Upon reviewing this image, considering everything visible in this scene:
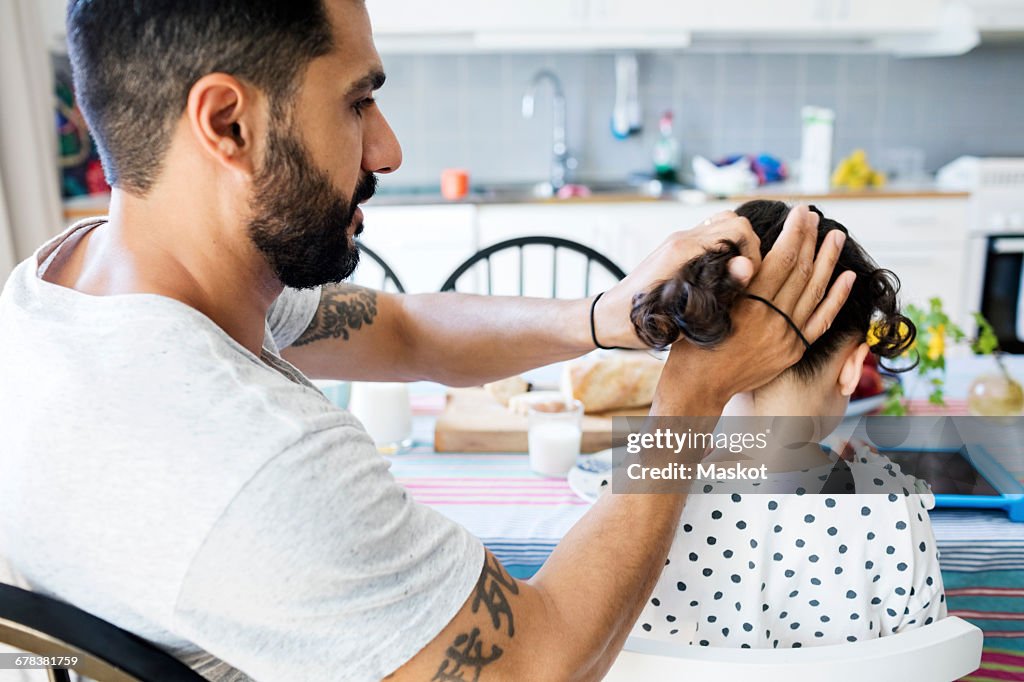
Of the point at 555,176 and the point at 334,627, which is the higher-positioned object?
the point at 334,627

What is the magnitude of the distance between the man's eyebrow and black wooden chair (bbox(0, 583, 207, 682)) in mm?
473

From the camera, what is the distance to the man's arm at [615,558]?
74cm

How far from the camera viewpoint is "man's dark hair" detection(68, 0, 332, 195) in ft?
2.52

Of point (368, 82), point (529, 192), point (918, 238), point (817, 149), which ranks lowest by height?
point (918, 238)

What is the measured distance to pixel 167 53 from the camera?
30.6 inches

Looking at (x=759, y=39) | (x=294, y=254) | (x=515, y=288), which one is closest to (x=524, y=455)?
(x=294, y=254)

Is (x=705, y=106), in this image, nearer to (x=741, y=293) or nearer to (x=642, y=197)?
(x=642, y=197)

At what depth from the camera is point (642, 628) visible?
1049mm

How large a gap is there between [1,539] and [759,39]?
3.49 m

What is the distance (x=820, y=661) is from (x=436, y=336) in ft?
2.37

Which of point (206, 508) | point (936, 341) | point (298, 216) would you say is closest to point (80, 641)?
point (206, 508)

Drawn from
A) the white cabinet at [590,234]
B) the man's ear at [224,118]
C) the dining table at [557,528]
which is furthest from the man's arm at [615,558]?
the white cabinet at [590,234]

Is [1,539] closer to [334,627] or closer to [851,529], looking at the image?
[334,627]

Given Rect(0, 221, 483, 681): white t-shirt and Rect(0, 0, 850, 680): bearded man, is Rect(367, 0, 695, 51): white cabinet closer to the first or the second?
Rect(0, 0, 850, 680): bearded man
